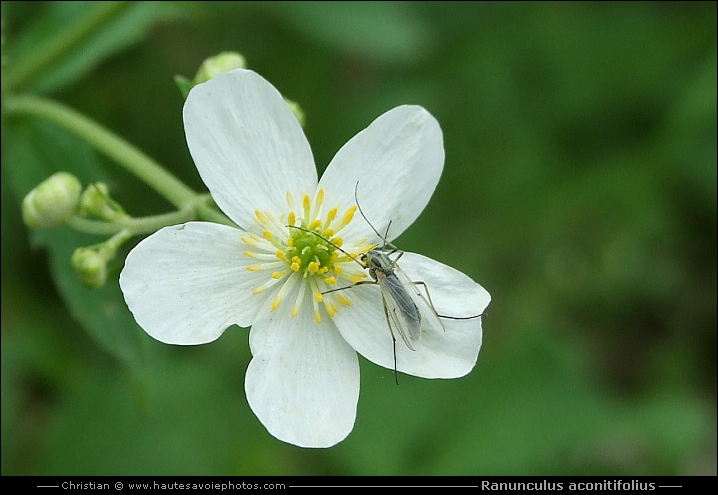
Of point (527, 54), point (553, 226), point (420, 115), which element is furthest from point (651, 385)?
point (420, 115)

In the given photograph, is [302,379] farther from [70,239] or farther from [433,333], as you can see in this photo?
[70,239]

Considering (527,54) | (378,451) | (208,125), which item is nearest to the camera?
(208,125)

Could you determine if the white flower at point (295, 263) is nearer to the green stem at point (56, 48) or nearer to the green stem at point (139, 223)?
the green stem at point (139, 223)

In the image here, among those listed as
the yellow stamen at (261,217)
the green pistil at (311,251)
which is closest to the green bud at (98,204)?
the yellow stamen at (261,217)

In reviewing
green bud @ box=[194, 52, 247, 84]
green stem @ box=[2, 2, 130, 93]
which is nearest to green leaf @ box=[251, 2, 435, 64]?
green stem @ box=[2, 2, 130, 93]

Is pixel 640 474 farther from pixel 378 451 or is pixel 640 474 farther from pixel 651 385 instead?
pixel 378 451

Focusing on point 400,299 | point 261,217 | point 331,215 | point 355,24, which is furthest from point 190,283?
point 355,24
